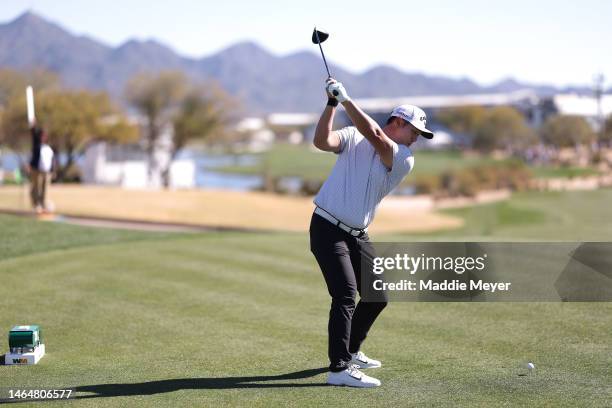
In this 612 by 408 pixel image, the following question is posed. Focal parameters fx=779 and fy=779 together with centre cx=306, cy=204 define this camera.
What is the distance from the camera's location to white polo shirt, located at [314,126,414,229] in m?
6.07

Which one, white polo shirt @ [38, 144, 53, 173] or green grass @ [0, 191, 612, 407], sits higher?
white polo shirt @ [38, 144, 53, 173]

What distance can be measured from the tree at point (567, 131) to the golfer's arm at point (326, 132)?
189 feet

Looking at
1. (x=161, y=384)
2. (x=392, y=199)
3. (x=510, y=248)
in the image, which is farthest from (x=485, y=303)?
(x=392, y=199)

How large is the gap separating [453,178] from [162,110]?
28.6 meters

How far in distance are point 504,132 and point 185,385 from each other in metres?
92.4

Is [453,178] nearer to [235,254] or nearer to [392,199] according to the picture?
[392,199]

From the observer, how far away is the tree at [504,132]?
85625 millimetres

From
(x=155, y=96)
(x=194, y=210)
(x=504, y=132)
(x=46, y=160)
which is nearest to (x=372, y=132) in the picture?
(x=46, y=160)

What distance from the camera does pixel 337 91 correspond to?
557cm

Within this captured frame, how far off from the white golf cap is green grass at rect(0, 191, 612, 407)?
6.44 feet

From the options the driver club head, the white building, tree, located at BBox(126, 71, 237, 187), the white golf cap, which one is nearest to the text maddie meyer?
the white golf cap

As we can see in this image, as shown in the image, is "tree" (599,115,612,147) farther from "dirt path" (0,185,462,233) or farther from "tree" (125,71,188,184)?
"tree" (125,71,188,184)

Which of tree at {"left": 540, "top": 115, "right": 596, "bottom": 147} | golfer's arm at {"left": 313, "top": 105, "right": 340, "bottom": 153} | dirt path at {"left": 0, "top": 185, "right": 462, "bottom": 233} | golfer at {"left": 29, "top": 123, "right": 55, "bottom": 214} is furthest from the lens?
tree at {"left": 540, "top": 115, "right": 596, "bottom": 147}

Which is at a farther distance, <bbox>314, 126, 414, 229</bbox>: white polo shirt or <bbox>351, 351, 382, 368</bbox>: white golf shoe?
<bbox>351, 351, 382, 368</bbox>: white golf shoe
